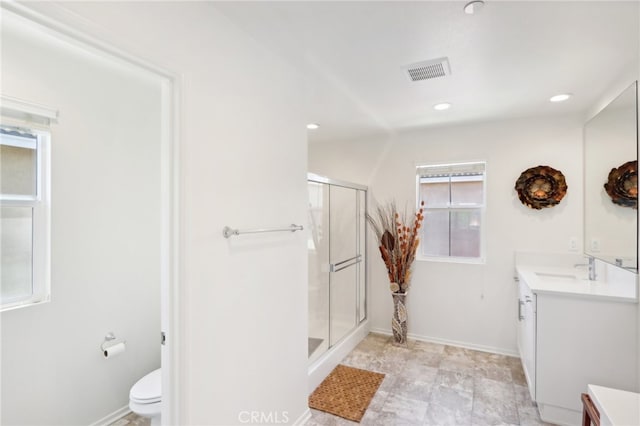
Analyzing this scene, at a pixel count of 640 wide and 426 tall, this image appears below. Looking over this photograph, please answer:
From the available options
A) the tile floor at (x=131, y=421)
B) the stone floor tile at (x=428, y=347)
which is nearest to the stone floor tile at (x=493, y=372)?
the stone floor tile at (x=428, y=347)

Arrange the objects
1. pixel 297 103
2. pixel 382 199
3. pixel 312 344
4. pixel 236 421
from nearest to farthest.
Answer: pixel 236 421 < pixel 297 103 < pixel 312 344 < pixel 382 199

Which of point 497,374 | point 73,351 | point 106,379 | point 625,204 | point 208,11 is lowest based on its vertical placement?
point 497,374

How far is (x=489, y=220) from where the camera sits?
11.3 feet

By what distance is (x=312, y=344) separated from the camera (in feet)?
9.46

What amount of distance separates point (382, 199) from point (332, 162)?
82 cm

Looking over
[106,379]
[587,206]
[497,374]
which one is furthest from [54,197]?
[587,206]

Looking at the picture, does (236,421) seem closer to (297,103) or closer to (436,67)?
(297,103)

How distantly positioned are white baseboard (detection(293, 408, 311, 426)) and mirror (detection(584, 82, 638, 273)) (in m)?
2.34

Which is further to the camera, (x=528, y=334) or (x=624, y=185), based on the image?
(x=528, y=334)

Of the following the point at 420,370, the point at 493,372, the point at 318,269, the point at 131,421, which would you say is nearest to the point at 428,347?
the point at 420,370

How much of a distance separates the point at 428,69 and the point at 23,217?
2.67 meters

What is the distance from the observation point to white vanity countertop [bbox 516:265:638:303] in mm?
2182

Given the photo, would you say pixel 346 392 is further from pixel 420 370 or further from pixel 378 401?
pixel 420 370

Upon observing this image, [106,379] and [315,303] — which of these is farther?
[315,303]
